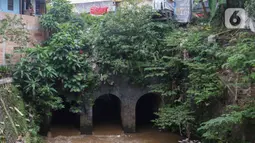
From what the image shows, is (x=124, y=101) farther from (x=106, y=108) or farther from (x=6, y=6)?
(x=6, y=6)

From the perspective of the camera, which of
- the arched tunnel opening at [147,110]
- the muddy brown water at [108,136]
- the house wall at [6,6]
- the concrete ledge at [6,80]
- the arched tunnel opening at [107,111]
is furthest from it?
the arched tunnel opening at [107,111]

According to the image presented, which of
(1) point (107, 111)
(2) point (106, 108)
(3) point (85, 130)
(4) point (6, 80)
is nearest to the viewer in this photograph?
(4) point (6, 80)

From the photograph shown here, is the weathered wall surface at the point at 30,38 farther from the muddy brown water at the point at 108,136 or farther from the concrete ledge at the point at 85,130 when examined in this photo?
the concrete ledge at the point at 85,130

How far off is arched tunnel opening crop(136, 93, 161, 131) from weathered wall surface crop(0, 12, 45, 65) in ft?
23.5

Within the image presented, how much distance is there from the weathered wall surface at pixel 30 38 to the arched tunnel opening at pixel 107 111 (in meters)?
5.01

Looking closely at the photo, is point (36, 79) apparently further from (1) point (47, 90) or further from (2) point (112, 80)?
(2) point (112, 80)

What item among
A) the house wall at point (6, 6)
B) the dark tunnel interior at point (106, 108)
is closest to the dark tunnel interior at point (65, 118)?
the dark tunnel interior at point (106, 108)

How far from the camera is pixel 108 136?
46.0ft

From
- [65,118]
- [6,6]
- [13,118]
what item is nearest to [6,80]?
[13,118]

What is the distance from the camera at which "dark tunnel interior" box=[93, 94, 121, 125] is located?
17136 millimetres

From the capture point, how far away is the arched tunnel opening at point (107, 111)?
1625 cm

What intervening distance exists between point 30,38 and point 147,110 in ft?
26.3

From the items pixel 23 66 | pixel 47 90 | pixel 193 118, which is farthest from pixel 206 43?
pixel 23 66

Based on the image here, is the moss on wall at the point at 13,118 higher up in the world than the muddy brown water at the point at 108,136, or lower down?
higher up
